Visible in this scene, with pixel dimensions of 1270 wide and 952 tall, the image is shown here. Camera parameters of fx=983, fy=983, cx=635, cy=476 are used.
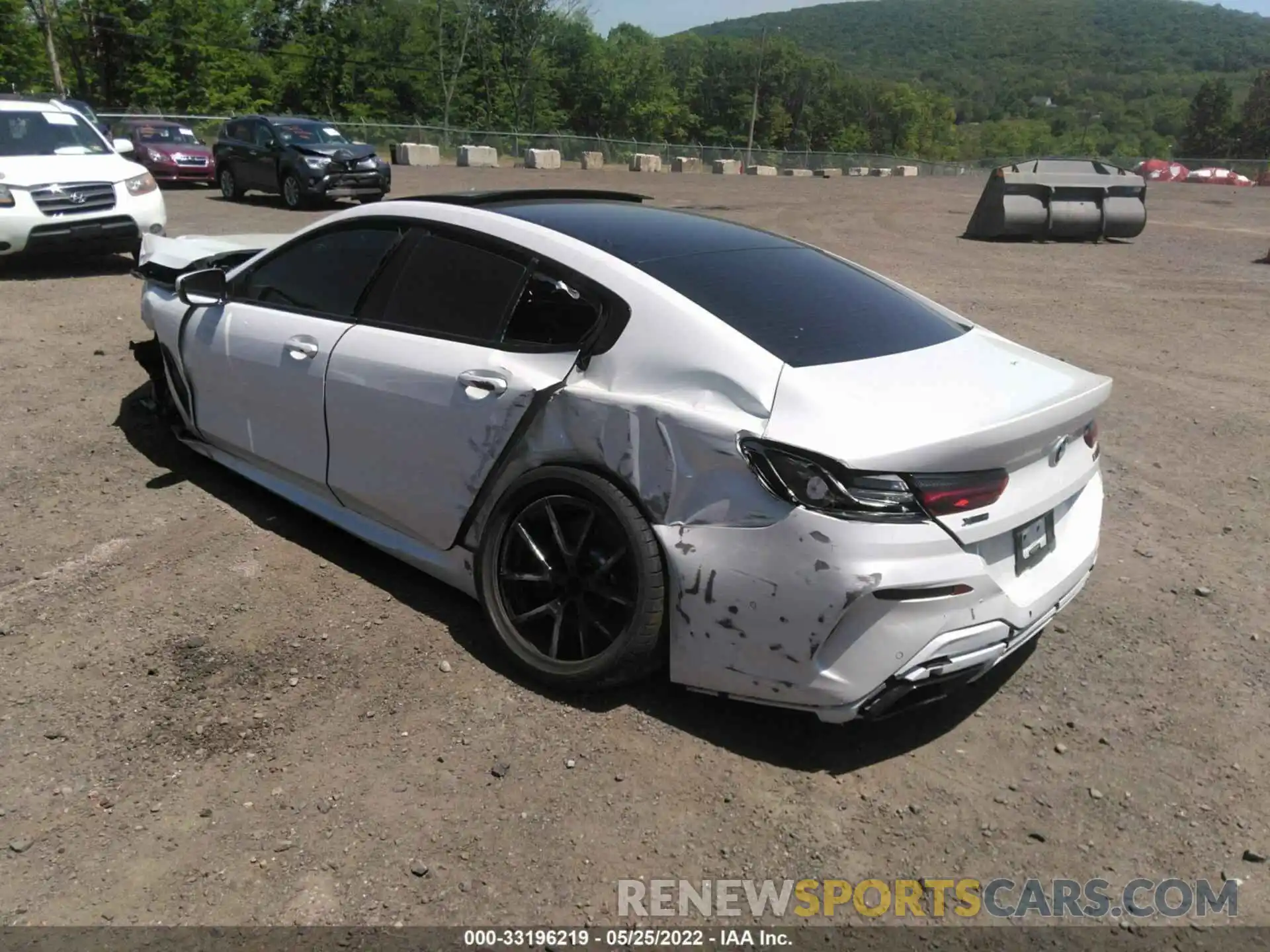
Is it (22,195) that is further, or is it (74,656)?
(22,195)

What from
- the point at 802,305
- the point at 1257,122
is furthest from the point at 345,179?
the point at 1257,122

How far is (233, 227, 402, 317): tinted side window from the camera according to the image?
13.2ft

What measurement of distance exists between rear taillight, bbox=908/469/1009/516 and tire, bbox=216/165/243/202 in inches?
783

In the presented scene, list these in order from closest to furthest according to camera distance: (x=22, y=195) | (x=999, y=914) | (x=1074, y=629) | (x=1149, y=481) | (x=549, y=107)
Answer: (x=999, y=914) → (x=1074, y=629) → (x=1149, y=481) → (x=22, y=195) → (x=549, y=107)

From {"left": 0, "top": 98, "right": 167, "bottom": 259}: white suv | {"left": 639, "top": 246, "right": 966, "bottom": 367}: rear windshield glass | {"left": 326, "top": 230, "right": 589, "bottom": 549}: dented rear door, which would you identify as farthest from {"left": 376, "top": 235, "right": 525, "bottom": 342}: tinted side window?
{"left": 0, "top": 98, "right": 167, "bottom": 259}: white suv

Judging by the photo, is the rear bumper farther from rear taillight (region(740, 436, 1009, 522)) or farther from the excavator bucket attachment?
the excavator bucket attachment

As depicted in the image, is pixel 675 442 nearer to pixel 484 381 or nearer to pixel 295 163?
pixel 484 381

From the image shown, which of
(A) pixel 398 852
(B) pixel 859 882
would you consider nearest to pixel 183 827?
(A) pixel 398 852

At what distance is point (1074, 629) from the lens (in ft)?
12.8

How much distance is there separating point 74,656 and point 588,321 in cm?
217

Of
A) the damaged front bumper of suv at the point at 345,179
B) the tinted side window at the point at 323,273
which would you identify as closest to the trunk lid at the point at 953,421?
the tinted side window at the point at 323,273

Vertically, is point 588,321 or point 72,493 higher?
point 588,321

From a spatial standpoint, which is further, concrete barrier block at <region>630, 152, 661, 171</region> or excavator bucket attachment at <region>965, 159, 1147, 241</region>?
concrete barrier block at <region>630, 152, 661, 171</region>

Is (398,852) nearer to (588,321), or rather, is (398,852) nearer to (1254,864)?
(588,321)
